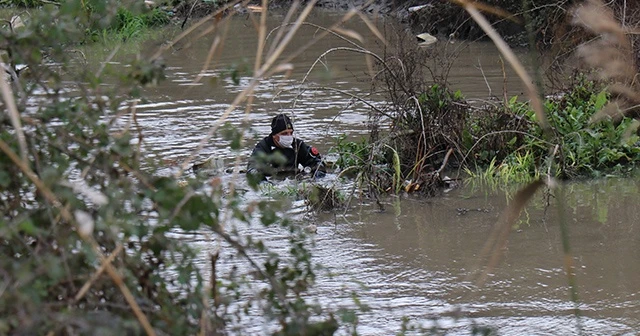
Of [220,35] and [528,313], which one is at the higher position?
[220,35]

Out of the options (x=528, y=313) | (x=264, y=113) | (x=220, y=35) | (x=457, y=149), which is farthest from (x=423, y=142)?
(x=220, y=35)

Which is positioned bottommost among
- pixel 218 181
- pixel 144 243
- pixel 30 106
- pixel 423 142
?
pixel 423 142

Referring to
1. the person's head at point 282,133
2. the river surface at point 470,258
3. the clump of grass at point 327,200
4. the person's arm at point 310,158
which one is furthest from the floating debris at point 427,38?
the clump of grass at point 327,200

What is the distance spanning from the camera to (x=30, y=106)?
9.01 ft

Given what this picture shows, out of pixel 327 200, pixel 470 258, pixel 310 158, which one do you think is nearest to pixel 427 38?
pixel 310 158

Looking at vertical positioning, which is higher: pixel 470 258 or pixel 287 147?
pixel 287 147

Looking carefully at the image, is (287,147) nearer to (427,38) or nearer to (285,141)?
(285,141)

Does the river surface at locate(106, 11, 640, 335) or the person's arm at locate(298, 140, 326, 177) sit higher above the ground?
the person's arm at locate(298, 140, 326, 177)

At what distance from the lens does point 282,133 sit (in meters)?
9.12

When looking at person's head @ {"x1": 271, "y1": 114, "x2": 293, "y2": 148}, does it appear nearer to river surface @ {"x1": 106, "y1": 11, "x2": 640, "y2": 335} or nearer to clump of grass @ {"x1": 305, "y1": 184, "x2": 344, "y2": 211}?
river surface @ {"x1": 106, "y1": 11, "x2": 640, "y2": 335}

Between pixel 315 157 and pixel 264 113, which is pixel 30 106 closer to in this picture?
pixel 315 157

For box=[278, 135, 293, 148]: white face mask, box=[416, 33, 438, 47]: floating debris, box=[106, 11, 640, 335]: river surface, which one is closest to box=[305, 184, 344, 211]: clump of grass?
box=[106, 11, 640, 335]: river surface

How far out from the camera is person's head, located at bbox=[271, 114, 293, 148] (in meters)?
9.05

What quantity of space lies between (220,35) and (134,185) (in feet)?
1.66
